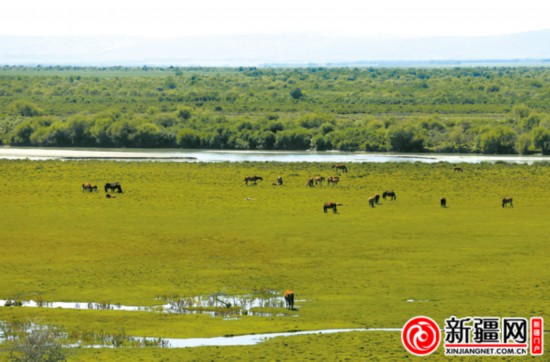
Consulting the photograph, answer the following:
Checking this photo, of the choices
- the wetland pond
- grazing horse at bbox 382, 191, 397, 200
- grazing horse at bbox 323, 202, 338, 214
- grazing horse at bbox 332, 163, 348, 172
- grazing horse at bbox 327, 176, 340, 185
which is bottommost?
grazing horse at bbox 332, 163, 348, 172

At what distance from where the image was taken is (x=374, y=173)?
77.2m

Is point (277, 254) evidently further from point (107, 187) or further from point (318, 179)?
point (318, 179)

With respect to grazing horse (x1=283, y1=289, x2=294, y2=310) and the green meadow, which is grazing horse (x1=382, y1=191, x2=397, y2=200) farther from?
grazing horse (x1=283, y1=289, x2=294, y2=310)

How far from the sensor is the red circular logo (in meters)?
30.1

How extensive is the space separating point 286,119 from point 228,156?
25.5 metres

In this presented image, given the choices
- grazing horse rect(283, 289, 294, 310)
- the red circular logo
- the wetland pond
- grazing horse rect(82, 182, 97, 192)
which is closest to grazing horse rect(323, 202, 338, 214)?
grazing horse rect(82, 182, 97, 192)

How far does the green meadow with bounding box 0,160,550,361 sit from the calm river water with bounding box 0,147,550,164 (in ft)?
55.2

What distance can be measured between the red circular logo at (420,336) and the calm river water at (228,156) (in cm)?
5824

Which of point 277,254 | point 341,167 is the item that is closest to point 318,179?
point 341,167

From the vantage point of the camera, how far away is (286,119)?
122 m

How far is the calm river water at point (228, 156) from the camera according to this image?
92125 mm

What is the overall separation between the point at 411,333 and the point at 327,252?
1495 cm

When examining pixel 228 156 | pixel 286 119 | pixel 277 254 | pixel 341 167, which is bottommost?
pixel 228 156

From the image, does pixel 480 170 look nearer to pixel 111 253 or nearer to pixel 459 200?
pixel 459 200
